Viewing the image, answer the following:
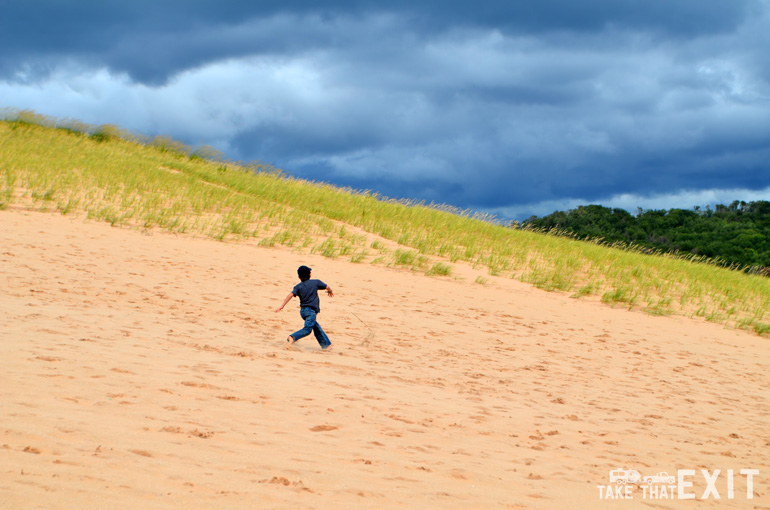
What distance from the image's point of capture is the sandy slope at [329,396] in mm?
3998

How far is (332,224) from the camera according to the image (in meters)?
21.6

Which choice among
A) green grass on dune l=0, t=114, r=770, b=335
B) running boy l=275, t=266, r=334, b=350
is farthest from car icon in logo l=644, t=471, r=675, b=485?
green grass on dune l=0, t=114, r=770, b=335

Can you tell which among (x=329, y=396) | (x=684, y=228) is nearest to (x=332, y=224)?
(x=329, y=396)

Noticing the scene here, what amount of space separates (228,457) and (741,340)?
15.5m

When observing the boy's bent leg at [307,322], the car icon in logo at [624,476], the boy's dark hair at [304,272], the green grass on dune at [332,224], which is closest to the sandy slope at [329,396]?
the car icon in logo at [624,476]

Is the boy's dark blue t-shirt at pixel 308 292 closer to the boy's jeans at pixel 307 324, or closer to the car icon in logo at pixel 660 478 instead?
the boy's jeans at pixel 307 324

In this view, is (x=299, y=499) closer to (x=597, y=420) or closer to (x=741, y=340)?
(x=597, y=420)

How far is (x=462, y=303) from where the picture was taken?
15.4 meters

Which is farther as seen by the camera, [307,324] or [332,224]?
[332,224]

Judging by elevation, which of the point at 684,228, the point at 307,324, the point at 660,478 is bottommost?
the point at 660,478

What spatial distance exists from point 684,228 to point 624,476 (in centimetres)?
4648

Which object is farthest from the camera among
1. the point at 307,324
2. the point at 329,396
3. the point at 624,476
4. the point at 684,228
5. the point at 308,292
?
the point at 684,228

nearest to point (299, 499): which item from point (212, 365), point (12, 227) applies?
point (212, 365)

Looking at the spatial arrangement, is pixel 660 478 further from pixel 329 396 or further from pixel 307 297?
pixel 307 297
